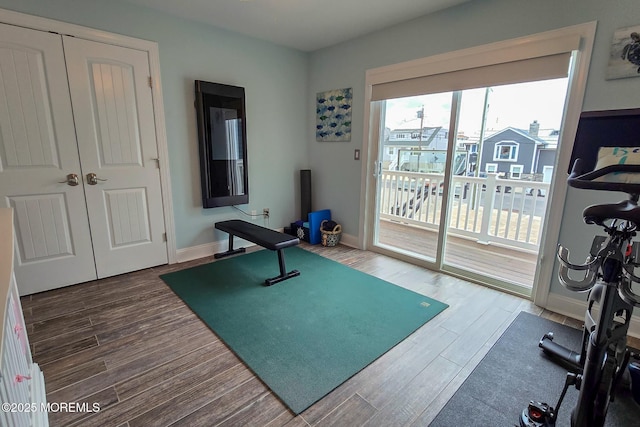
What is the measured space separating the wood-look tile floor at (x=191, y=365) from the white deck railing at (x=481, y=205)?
1433 millimetres

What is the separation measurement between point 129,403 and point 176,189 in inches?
85.1

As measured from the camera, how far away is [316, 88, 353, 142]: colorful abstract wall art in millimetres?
3680

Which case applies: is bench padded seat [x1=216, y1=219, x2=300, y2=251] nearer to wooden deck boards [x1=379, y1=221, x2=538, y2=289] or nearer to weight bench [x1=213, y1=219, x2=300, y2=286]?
weight bench [x1=213, y1=219, x2=300, y2=286]

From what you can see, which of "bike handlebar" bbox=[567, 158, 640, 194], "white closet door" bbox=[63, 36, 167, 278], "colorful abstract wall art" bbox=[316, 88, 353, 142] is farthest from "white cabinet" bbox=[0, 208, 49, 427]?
"colorful abstract wall art" bbox=[316, 88, 353, 142]

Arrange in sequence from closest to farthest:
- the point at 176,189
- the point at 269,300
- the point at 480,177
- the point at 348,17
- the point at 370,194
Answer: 1. the point at 269,300
2. the point at 348,17
3. the point at 176,189
4. the point at 370,194
5. the point at 480,177

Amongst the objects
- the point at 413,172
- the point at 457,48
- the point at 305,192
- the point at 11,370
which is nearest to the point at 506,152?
the point at 413,172

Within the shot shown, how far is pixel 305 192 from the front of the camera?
4.18 m

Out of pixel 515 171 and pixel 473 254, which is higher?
pixel 515 171

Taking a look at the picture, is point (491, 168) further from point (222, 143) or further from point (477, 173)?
point (222, 143)

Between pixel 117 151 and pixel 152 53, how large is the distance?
971 millimetres

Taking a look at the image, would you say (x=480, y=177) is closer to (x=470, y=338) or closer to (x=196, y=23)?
(x=470, y=338)

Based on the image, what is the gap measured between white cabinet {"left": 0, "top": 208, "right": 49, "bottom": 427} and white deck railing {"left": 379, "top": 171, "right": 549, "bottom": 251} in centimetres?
316

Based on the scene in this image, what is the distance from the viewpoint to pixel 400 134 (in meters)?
4.07

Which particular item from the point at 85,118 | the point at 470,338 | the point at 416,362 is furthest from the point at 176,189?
the point at 470,338
